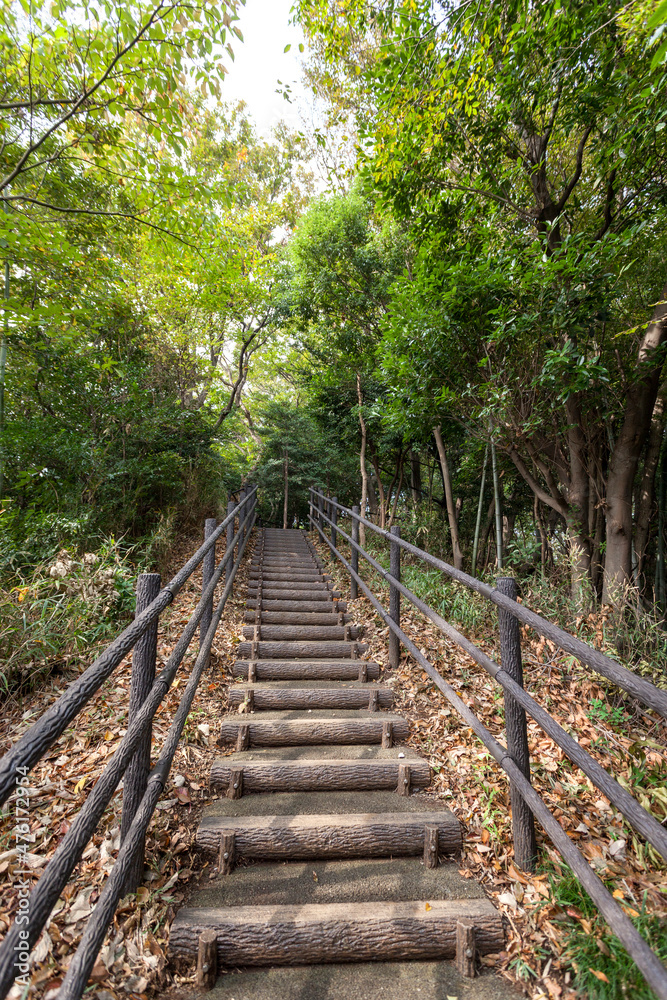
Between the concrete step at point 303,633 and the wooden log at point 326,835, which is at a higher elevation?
the concrete step at point 303,633

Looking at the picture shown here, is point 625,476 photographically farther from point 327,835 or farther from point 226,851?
point 226,851

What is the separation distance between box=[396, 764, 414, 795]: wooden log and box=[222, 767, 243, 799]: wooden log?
2.91 feet

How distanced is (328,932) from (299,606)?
11.4ft

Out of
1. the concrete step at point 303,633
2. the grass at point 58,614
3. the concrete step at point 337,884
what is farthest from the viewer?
the concrete step at point 303,633

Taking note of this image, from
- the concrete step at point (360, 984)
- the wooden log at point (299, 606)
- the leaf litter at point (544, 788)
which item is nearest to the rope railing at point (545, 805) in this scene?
the leaf litter at point (544, 788)

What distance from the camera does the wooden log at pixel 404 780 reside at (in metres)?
2.50

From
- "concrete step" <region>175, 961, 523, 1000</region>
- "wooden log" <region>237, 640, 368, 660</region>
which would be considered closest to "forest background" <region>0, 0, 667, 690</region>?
"wooden log" <region>237, 640, 368, 660</region>

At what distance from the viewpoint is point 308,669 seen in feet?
11.9

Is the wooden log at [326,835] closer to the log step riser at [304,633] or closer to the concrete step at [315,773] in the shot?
the concrete step at [315,773]

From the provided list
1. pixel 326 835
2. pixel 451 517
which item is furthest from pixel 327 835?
pixel 451 517

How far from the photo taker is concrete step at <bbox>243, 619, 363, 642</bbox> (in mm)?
4244

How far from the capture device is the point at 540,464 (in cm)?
468

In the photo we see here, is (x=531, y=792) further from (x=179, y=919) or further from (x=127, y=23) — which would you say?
(x=127, y=23)

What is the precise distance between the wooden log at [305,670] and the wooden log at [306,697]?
30 centimetres
